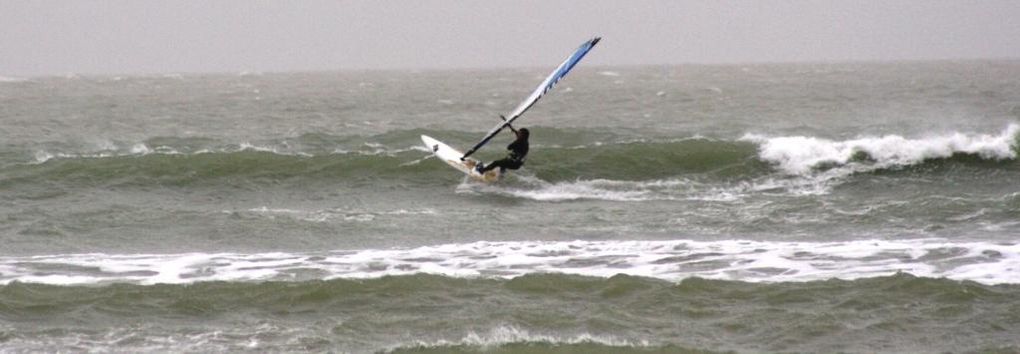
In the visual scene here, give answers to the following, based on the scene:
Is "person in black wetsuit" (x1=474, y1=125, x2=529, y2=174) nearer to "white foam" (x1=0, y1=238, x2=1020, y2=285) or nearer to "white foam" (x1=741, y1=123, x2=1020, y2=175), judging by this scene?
"white foam" (x1=0, y1=238, x2=1020, y2=285)

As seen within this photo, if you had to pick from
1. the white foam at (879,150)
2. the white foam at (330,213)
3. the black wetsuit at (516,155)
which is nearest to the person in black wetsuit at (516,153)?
the black wetsuit at (516,155)

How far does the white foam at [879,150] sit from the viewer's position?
21.6 metres

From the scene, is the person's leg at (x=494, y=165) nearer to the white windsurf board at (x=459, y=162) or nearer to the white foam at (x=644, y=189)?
the white windsurf board at (x=459, y=162)

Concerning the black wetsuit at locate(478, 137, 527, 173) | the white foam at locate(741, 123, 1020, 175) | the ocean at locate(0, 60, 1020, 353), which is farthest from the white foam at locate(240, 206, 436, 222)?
the white foam at locate(741, 123, 1020, 175)

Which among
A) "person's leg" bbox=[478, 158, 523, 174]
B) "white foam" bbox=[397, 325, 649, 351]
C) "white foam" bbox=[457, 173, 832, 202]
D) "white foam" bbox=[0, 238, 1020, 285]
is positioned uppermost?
"person's leg" bbox=[478, 158, 523, 174]

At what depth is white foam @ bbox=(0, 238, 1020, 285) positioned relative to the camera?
12078mm

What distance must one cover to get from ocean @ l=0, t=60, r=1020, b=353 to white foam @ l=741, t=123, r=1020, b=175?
0.23ft

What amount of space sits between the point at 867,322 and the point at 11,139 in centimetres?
2206

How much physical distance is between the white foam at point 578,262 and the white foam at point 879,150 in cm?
815

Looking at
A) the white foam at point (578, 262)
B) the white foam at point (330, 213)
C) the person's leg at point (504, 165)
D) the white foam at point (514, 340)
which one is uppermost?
the person's leg at point (504, 165)

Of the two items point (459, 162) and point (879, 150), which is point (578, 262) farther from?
point (879, 150)

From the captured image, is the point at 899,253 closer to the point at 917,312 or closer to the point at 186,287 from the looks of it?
the point at 917,312

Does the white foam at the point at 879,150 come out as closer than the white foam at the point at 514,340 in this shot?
No

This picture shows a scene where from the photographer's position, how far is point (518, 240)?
47.7 ft
